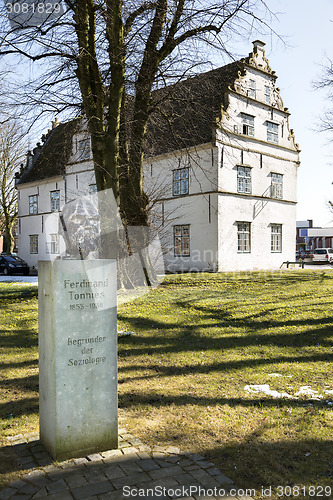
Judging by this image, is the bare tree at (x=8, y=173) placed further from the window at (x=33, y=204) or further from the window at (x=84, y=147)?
the window at (x=84, y=147)

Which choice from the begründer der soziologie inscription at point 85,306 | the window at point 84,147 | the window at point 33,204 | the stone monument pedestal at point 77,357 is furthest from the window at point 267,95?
the begründer der soziologie inscription at point 85,306

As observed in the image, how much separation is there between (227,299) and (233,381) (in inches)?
280

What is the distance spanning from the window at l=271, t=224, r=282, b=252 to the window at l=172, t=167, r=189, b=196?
257 inches

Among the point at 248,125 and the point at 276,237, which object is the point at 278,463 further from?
the point at 276,237

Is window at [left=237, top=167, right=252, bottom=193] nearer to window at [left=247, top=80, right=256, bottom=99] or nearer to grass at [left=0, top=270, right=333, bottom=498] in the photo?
window at [left=247, top=80, right=256, bottom=99]

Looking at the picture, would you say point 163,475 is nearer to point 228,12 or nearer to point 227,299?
point 227,299

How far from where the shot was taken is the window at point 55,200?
3353cm

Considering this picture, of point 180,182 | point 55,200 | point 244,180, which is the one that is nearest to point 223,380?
point 180,182

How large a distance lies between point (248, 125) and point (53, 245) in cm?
1873

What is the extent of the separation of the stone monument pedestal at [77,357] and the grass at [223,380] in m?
0.49

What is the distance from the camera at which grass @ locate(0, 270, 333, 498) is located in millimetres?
3811

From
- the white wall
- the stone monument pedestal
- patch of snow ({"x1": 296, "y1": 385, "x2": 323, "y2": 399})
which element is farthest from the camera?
the white wall

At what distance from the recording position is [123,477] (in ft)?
10.9

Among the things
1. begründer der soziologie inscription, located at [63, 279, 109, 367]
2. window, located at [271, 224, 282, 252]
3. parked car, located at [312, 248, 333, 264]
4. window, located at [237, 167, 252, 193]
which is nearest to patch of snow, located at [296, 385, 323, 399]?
begründer der soziologie inscription, located at [63, 279, 109, 367]
